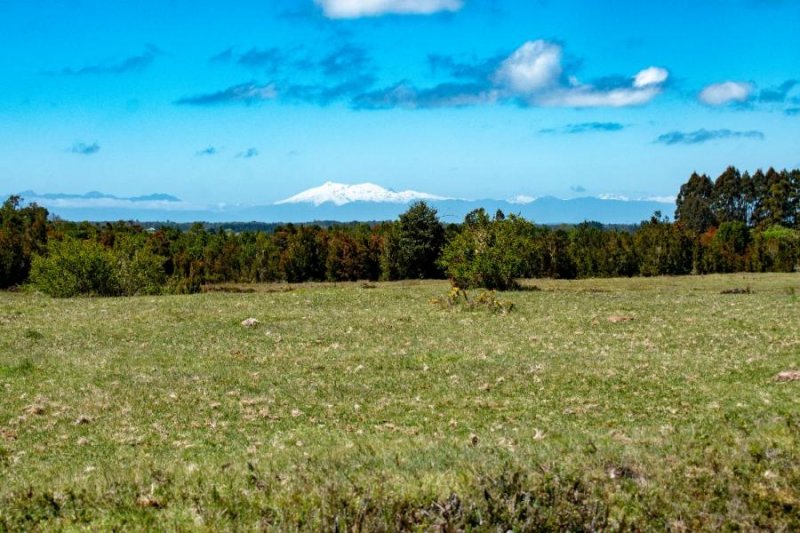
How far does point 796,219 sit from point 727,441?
7025 inches

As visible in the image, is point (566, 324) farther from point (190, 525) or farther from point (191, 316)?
point (190, 525)

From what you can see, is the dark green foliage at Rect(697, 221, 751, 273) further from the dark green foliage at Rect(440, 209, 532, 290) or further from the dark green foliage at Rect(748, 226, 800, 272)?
the dark green foliage at Rect(440, 209, 532, 290)

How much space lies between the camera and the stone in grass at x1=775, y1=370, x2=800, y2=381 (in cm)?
1705

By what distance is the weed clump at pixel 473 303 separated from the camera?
33.8 m

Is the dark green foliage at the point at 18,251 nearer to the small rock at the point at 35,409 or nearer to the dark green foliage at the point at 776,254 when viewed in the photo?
the small rock at the point at 35,409

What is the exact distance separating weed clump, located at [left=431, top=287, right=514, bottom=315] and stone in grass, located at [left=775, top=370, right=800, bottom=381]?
16.1 metres

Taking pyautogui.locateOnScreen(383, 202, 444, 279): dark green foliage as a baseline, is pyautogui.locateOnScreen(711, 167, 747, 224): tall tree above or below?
above

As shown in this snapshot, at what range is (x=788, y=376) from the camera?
1722 centimetres

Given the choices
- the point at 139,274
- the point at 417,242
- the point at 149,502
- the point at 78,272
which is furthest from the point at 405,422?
the point at 417,242

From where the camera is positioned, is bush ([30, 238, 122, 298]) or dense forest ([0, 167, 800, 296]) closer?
bush ([30, 238, 122, 298])

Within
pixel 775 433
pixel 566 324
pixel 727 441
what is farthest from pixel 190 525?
pixel 566 324

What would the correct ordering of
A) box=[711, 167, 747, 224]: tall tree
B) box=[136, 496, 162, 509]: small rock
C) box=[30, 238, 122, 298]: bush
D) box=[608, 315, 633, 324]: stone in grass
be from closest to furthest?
1. box=[136, 496, 162, 509]: small rock
2. box=[608, 315, 633, 324]: stone in grass
3. box=[30, 238, 122, 298]: bush
4. box=[711, 167, 747, 224]: tall tree

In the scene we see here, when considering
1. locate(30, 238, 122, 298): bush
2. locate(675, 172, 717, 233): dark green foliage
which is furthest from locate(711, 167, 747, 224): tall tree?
locate(30, 238, 122, 298): bush

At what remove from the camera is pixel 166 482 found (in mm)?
9156
